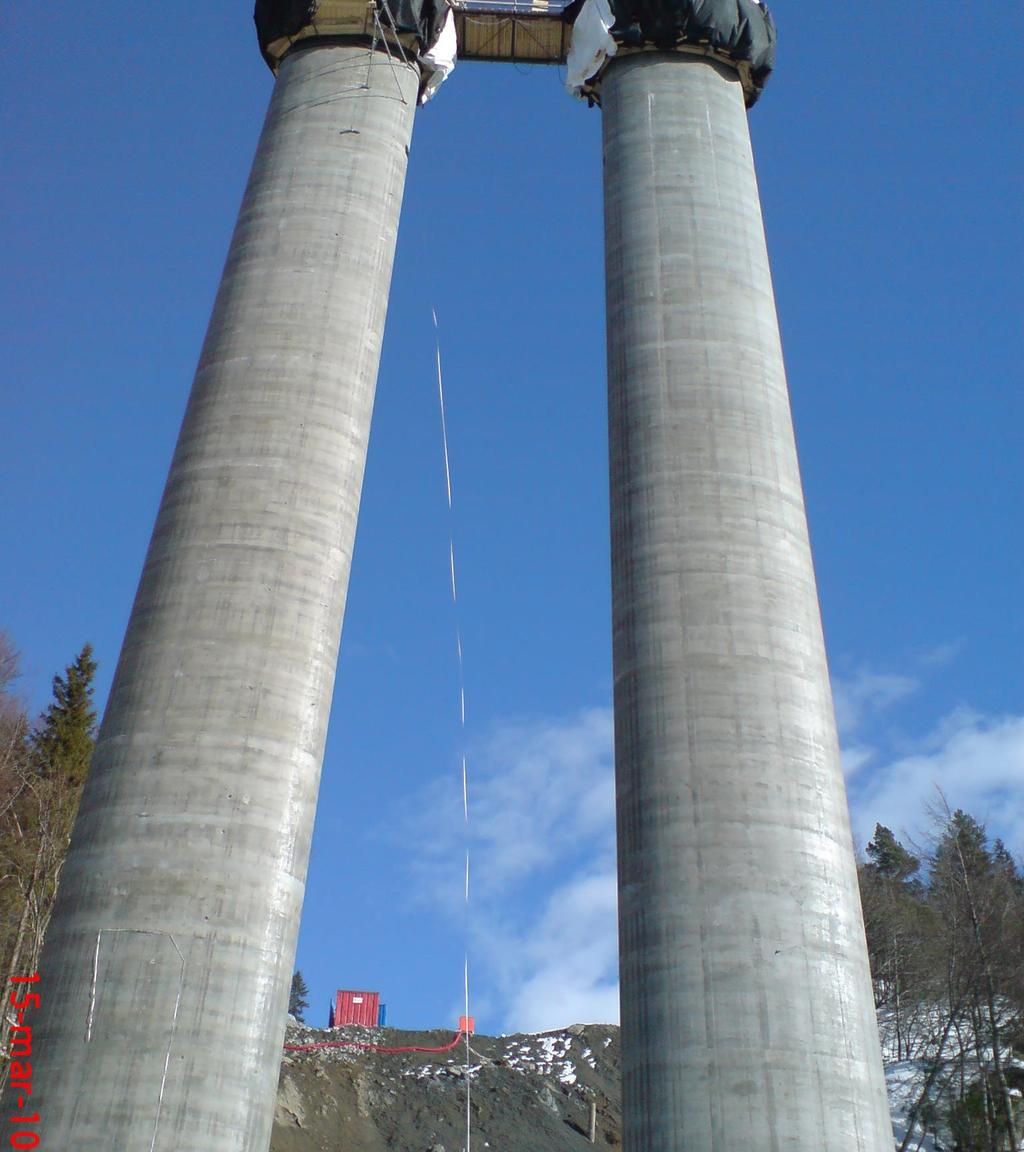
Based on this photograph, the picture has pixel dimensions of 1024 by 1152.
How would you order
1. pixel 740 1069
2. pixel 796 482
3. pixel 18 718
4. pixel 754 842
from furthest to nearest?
pixel 18 718 < pixel 796 482 < pixel 754 842 < pixel 740 1069

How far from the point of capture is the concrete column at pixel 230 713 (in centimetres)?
920

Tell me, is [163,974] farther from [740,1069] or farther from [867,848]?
[867,848]

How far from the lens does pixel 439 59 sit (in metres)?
16.7

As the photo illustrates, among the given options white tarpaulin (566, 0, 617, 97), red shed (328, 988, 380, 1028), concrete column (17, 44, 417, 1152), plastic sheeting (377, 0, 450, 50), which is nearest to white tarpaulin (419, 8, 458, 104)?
plastic sheeting (377, 0, 450, 50)

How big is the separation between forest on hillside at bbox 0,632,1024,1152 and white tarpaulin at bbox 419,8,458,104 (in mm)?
15034

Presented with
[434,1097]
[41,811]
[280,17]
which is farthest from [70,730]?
[280,17]

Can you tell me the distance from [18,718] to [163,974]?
3027 centimetres

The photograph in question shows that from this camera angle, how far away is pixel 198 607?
440 inches

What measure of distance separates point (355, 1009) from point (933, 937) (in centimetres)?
2119

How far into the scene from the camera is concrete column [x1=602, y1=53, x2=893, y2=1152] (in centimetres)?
911

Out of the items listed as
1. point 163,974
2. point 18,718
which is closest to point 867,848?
point 18,718

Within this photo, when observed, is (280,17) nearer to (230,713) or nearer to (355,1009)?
(230,713)

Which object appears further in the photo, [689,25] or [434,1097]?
[434,1097]

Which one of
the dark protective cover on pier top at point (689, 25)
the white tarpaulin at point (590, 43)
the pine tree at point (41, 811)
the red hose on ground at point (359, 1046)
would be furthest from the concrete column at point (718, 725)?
the red hose on ground at point (359, 1046)
